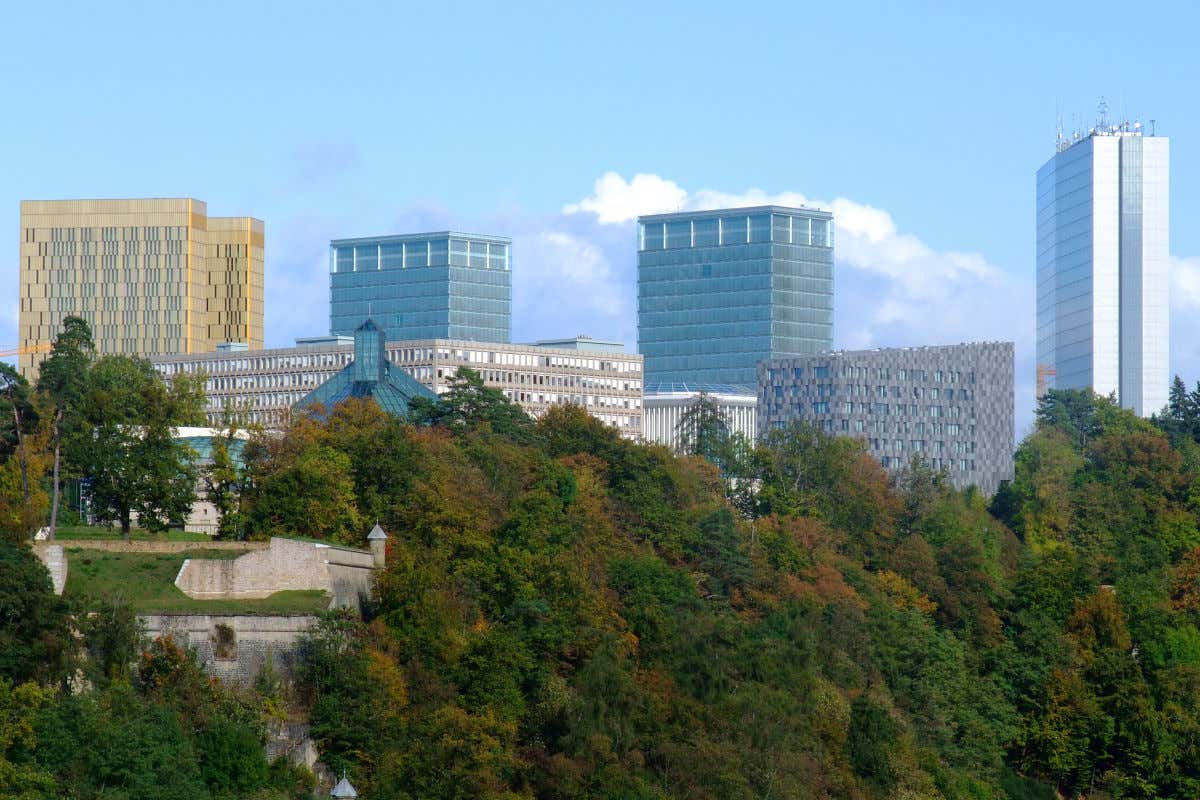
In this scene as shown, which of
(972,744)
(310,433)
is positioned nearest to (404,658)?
(310,433)

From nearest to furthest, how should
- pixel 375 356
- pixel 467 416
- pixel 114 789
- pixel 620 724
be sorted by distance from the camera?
1. pixel 114 789
2. pixel 620 724
3. pixel 467 416
4. pixel 375 356

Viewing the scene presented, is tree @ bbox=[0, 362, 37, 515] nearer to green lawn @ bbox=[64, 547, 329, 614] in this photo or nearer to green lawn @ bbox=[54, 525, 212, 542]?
green lawn @ bbox=[54, 525, 212, 542]

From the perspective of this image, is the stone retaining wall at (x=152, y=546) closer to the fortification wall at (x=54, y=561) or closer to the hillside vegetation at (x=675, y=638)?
the fortification wall at (x=54, y=561)

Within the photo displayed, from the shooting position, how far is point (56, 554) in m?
90.2

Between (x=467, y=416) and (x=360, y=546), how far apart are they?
1381 inches

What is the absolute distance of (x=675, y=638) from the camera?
356 feet

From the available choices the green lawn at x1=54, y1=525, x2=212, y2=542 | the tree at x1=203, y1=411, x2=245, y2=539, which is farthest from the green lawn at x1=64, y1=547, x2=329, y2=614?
the tree at x1=203, y1=411, x2=245, y2=539

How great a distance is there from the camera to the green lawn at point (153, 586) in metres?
91.4

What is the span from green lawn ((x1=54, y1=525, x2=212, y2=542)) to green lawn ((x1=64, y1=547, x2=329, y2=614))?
3899mm

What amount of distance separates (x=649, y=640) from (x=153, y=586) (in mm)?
25474

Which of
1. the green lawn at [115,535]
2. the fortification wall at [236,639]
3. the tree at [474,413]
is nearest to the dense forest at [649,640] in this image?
the tree at [474,413]

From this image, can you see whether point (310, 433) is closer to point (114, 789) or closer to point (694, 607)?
point (694, 607)

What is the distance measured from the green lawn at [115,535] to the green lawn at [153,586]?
3.90m

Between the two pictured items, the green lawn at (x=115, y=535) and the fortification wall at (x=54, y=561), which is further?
the green lawn at (x=115, y=535)
